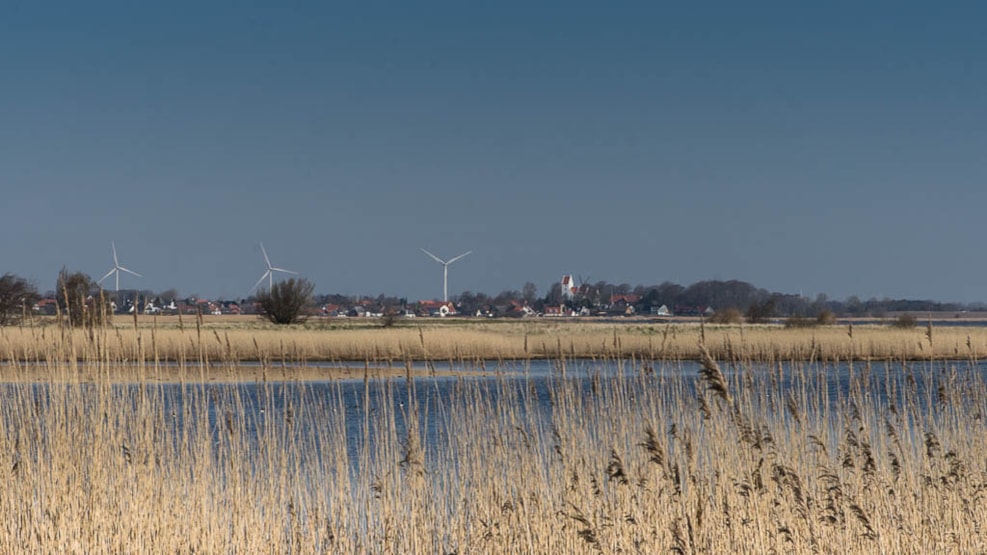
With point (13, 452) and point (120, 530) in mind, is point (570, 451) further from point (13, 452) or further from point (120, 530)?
point (13, 452)

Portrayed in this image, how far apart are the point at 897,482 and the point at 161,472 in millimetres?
5814

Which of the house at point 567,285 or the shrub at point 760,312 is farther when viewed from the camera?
the house at point 567,285

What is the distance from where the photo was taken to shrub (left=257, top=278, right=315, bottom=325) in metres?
60.3

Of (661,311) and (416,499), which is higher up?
(661,311)

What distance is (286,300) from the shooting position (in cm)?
6044

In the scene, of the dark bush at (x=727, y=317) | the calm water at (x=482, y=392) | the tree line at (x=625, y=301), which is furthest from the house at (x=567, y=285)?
the calm water at (x=482, y=392)

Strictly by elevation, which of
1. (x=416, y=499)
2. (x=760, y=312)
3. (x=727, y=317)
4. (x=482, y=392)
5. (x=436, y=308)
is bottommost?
(x=482, y=392)

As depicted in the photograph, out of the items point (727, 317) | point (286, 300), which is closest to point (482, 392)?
point (286, 300)

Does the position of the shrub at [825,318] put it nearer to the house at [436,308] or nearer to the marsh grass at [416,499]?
the marsh grass at [416,499]

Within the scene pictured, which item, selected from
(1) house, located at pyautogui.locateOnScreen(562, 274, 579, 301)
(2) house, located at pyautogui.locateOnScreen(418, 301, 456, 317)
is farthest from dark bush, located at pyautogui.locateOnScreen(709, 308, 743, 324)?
(1) house, located at pyautogui.locateOnScreen(562, 274, 579, 301)

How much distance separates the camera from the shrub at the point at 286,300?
60.3m

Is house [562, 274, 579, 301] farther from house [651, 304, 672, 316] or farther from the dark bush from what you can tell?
the dark bush

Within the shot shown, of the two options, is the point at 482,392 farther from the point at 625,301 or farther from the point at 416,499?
the point at 625,301

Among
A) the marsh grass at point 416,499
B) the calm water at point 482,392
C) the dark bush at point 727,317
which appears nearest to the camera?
the marsh grass at point 416,499
